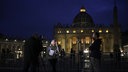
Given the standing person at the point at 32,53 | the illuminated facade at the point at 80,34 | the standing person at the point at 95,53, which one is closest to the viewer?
the standing person at the point at 95,53

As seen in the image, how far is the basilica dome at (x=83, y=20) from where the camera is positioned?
16275cm

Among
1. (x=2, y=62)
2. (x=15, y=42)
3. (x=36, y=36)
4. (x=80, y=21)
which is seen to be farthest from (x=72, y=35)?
(x=36, y=36)

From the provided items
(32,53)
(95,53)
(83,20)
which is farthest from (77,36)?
(95,53)

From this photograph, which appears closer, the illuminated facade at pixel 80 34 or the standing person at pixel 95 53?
the standing person at pixel 95 53

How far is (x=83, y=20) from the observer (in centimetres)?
16762

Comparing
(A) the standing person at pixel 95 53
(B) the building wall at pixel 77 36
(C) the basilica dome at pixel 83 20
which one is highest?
(C) the basilica dome at pixel 83 20

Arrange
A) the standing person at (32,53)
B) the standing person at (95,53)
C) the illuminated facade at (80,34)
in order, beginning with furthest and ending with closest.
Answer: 1. the illuminated facade at (80,34)
2. the standing person at (32,53)
3. the standing person at (95,53)

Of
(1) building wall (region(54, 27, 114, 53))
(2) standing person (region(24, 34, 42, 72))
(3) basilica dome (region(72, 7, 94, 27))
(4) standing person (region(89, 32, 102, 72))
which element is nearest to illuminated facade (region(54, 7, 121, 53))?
(1) building wall (region(54, 27, 114, 53))

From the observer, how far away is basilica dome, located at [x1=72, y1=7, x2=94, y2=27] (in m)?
163

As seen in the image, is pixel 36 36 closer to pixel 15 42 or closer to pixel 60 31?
pixel 15 42

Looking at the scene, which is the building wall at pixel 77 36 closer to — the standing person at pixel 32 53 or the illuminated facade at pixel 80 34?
the illuminated facade at pixel 80 34

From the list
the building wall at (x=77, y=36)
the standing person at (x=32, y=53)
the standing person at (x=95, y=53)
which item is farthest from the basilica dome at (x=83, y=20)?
the standing person at (x=95, y=53)

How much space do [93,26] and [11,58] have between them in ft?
440

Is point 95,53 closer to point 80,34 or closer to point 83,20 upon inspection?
point 80,34
